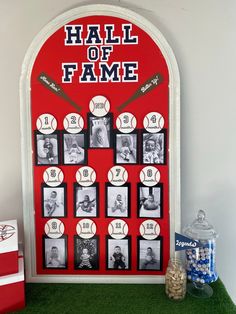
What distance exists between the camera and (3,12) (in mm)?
1108

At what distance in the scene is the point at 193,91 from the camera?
1.11m

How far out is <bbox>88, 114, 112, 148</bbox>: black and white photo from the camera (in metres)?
1.10

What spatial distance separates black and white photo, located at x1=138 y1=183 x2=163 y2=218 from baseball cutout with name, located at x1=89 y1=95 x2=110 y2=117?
0.87ft

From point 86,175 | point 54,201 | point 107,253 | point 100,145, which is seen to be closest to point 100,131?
point 100,145

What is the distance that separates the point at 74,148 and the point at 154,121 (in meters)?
0.27

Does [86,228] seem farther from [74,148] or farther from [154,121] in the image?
[154,121]

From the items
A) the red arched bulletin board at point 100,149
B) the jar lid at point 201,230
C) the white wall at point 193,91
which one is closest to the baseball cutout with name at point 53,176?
the red arched bulletin board at point 100,149

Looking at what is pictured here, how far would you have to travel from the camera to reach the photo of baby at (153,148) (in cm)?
110

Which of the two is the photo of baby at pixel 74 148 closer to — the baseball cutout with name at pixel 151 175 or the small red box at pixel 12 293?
the baseball cutout with name at pixel 151 175

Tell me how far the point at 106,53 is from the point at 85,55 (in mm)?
67

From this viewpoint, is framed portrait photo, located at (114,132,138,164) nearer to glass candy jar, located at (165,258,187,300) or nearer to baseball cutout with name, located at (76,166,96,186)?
baseball cutout with name, located at (76,166,96,186)

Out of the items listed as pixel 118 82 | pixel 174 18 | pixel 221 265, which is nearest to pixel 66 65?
pixel 118 82

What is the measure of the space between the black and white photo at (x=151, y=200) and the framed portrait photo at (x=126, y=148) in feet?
0.31

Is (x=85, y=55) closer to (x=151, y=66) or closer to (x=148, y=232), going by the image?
(x=151, y=66)
